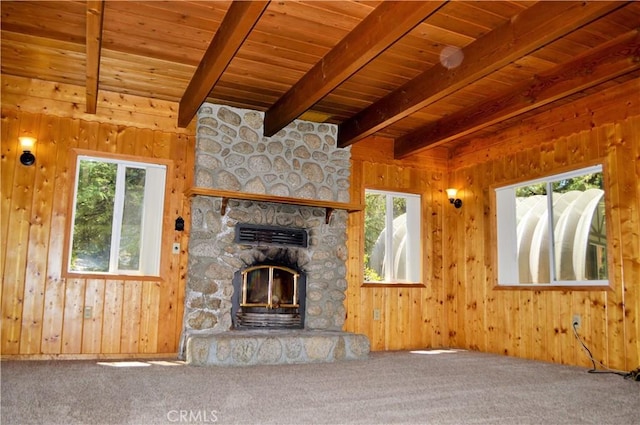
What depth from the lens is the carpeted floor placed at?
2689 millimetres

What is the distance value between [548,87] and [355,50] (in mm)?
1790

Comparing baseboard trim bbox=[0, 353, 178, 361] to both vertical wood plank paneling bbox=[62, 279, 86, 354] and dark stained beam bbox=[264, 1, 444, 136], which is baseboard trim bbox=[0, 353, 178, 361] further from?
dark stained beam bbox=[264, 1, 444, 136]

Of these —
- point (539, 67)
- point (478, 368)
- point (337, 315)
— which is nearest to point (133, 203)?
point (337, 315)

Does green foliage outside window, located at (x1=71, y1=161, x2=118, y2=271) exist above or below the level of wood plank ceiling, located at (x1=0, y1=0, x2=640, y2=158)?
below

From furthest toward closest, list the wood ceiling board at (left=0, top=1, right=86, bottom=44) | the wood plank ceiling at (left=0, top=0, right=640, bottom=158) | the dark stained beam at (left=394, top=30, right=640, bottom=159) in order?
the dark stained beam at (left=394, top=30, right=640, bottom=159) → the wood ceiling board at (left=0, top=1, right=86, bottom=44) → the wood plank ceiling at (left=0, top=0, right=640, bottom=158)

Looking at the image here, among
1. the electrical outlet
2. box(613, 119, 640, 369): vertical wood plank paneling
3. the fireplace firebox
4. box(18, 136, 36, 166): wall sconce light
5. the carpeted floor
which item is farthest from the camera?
the fireplace firebox

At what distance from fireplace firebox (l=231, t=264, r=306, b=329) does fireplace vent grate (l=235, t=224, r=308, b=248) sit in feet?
0.83

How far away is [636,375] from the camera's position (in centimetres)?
406

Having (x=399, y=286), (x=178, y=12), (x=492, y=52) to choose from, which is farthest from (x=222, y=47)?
(x=399, y=286)

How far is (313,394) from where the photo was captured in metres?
3.26

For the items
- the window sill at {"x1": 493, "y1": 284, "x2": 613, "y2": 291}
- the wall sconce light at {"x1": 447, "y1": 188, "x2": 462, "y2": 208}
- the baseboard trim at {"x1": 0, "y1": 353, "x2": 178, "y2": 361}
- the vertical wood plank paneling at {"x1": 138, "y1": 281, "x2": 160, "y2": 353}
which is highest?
the wall sconce light at {"x1": 447, "y1": 188, "x2": 462, "y2": 208}

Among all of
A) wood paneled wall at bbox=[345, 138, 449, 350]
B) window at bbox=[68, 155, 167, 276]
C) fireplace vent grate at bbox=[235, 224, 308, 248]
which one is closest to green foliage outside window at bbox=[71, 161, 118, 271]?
window at bbox=[68, 155, 167, 276]

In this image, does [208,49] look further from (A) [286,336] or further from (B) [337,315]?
(B) [337,315]
